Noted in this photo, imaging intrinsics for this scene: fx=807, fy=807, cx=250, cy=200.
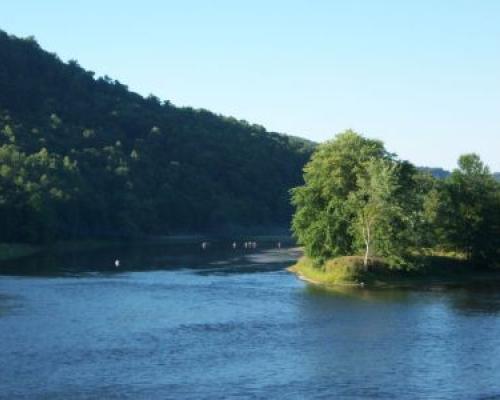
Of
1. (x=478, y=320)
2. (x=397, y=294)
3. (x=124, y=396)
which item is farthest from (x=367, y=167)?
(x=124, y=396)

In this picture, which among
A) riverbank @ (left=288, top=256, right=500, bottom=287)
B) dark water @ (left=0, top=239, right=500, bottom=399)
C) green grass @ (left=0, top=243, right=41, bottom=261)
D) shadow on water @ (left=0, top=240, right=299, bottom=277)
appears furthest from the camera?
green grass @ (left=0, top=243, right=41, bottom=261)

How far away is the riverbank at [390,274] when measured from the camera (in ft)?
299

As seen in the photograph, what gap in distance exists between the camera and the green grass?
133 meters

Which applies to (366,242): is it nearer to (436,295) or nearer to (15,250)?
(436,295)

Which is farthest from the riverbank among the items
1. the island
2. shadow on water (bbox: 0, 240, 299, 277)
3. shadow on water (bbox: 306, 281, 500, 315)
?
shadow on water (bbox: 0, 240, 299, 277)

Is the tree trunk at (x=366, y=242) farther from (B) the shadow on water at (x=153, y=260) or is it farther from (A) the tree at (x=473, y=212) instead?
(B) the shadow on water at (x=153, y=260)

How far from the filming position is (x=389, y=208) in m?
94.0

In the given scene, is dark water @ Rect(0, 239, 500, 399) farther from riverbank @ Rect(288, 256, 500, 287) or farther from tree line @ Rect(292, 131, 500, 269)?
tree line @ Rect(292, 131, 500, 269)

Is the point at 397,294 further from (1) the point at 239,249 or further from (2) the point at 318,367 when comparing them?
(1) the point at 239,249

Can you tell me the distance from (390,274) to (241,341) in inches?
1540

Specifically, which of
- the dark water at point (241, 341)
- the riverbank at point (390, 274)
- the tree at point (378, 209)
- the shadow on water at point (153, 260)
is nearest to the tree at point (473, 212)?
the riverbank at point (390, 274)

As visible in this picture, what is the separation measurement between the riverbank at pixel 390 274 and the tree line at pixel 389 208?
1243 mm

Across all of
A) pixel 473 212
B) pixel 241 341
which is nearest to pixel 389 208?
pixel 473 212

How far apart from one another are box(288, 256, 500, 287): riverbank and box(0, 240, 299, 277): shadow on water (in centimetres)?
2036
